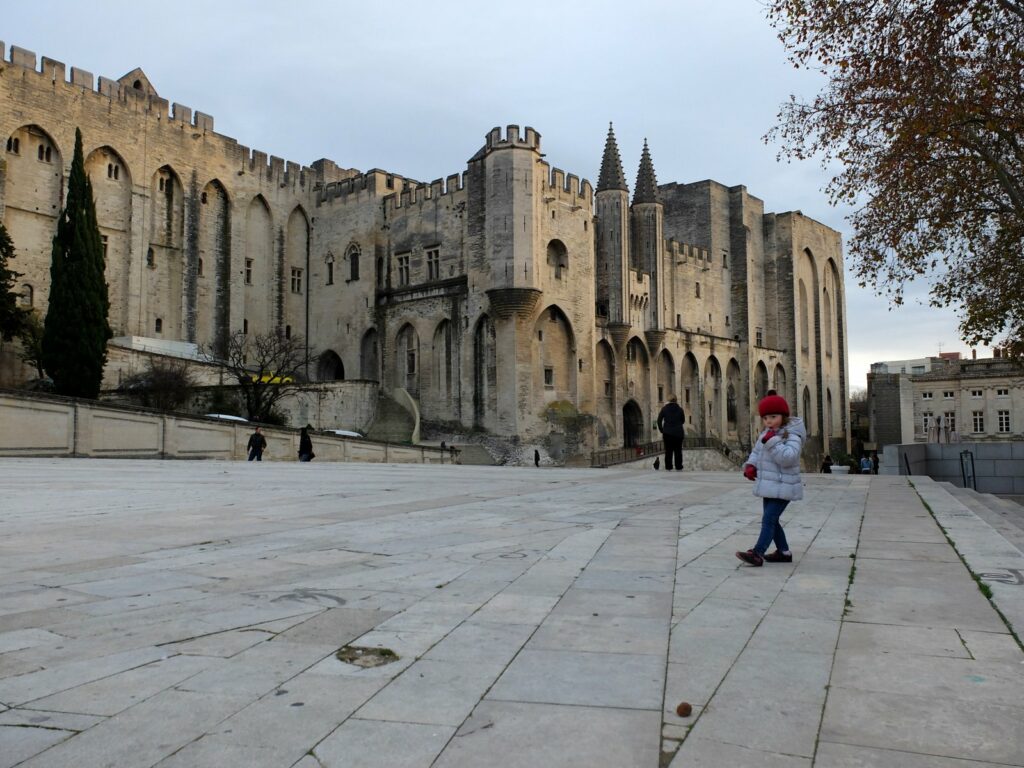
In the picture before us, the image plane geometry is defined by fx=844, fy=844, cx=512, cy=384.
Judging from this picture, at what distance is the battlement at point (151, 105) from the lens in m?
34.8

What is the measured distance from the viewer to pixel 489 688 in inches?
118

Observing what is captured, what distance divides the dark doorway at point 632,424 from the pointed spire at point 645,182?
11.2 meters

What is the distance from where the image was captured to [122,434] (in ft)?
72.8

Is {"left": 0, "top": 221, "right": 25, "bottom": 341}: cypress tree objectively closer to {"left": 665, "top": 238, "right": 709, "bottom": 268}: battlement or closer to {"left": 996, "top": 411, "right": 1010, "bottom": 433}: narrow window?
{"left": 665, "top": 238, "right": 709, "bottom": 268}: battlement

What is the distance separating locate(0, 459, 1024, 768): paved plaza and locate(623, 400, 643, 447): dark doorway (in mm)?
37672

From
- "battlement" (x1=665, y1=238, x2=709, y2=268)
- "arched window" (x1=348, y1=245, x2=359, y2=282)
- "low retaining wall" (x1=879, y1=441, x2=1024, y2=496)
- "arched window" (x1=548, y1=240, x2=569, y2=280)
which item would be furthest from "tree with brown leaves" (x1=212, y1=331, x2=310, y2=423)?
"low retaining wall" (x1=879, y1=441, x2=1024, y2=496)

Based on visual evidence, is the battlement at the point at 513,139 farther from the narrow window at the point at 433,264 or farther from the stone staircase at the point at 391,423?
the stone staircase at the point at 391,423

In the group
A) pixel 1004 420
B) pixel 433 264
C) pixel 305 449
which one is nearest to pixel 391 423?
pixel 433 264

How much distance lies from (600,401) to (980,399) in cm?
3200

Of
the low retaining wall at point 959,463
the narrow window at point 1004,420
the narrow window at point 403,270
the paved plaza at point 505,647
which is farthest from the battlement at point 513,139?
the narrow window at point 1004,420

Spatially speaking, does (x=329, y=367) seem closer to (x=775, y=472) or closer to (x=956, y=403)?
(x=775, y=472)

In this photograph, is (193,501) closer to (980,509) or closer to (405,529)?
(405,529)

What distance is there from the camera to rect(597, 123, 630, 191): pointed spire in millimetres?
42344

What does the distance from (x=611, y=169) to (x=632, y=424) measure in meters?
13.3
